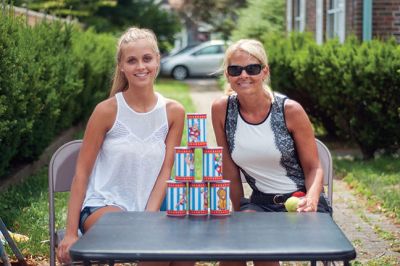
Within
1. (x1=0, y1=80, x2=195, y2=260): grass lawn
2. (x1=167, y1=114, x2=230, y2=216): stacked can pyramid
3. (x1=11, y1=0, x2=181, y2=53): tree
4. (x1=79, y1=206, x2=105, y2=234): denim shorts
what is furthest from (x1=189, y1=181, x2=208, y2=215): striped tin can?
→ (x1=11, y1=0, x2=181, y2=53): tree

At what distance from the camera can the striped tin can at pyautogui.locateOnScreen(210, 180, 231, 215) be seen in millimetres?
3732

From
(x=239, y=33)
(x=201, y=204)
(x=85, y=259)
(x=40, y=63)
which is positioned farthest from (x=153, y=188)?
(x=239, y=33)

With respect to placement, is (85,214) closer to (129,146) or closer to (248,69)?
(129,146)

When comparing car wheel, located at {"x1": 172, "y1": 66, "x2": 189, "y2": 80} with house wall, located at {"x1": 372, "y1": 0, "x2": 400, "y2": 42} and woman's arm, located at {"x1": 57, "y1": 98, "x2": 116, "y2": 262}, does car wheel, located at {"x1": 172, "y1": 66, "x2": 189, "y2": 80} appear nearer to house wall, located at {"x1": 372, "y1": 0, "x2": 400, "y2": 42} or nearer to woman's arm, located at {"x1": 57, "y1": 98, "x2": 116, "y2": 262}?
house wall, located at {"x1": 372, "y1": 0, "x2": 400, "y2": 42}

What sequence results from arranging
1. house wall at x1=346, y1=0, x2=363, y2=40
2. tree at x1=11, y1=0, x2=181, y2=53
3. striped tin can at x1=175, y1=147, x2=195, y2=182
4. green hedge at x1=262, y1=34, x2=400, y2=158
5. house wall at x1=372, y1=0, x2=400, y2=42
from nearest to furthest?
1. striped tin can at x1=175, y1=147, x2=195, y2=182
2. green hedge at x1=262, y1=34, x2=400, y2=158
3. house wall at x1=372, y1=0, x2=400, y2=42
4. house wall at x1=346, y1=0, x2=363, y2=40
5. tree at x1=11, y1=0, x2=181, y2=53

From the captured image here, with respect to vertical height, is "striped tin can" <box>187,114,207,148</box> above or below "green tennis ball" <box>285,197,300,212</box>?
above

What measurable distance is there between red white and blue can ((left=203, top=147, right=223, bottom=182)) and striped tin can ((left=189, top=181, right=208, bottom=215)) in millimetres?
49

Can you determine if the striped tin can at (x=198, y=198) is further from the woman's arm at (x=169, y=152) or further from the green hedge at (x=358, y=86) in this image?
the green hedge at (x=358, y=86)

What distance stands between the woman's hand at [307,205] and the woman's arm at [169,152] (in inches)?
27.3

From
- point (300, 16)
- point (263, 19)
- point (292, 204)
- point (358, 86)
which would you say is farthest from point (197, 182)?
point (263, 19)

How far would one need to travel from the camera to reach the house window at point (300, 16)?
60.8 feet

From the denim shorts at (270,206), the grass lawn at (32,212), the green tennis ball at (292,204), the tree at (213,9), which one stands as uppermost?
the green tennis ball at (292,204)

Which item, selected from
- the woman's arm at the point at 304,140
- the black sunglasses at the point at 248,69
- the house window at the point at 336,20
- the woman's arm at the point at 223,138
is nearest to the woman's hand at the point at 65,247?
the woman's arm at the point at 223,138

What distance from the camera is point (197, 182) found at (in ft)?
12.3
